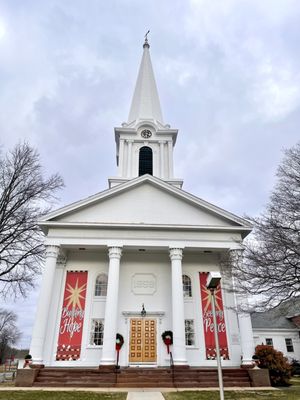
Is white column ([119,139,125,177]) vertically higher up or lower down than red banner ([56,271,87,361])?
higher up

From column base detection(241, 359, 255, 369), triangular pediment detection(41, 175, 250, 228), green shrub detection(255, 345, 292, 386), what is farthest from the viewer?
triangular pediment detection(41, 175, 250, 228)

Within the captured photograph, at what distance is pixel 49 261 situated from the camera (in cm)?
1584

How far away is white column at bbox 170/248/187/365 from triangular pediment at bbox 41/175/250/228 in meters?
2.05

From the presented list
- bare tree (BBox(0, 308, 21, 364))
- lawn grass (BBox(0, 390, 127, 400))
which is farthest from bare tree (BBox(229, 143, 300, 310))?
bare tree (BBox(0, 308, 21, 364))

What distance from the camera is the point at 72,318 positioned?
650 inches

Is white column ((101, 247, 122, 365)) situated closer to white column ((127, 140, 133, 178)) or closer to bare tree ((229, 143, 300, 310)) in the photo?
bare tree ((229, 143, 300, 310))

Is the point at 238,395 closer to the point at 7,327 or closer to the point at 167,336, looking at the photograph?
the point at 167,336

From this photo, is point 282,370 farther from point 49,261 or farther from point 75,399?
point 49,261

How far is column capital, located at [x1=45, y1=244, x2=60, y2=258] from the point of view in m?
16.0

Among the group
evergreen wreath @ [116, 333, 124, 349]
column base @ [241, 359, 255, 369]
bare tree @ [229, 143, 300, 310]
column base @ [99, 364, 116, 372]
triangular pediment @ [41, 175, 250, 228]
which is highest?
triangular pediment @ [41, 175, 250, 228]

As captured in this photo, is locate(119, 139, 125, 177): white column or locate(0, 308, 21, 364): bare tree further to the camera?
locate(0, 308, 21, 364): bare tree

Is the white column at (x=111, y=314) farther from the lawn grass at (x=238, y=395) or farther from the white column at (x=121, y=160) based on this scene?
the white column at (x=121, y=160)

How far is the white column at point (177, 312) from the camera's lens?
46.8 feet

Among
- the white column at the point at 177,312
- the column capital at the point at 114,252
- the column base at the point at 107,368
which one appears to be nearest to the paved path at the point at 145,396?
the column base at the point at 107,368
